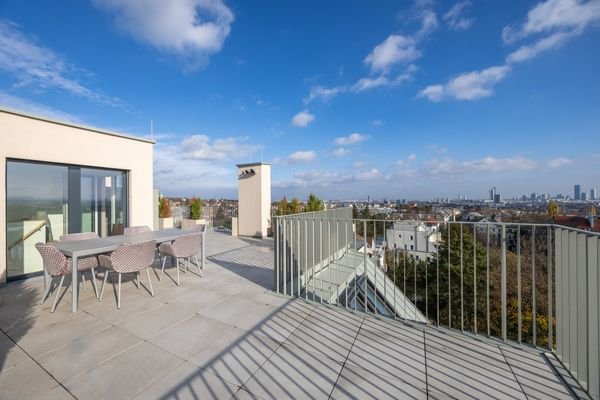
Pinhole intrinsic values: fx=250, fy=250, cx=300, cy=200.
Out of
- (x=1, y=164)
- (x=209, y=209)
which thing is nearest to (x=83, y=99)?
(x=1, y=164)

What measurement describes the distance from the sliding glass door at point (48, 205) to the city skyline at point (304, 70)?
113 centimetres

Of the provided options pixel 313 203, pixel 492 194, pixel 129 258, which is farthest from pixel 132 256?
pixel 492 194

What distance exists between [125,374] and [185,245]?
2397 millimetres

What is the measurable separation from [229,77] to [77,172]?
6109mm

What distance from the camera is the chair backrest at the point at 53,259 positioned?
309cm

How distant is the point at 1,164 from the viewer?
161 inches

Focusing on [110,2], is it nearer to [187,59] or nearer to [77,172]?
[187,59]

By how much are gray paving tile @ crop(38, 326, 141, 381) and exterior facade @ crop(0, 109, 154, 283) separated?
11.1 ft

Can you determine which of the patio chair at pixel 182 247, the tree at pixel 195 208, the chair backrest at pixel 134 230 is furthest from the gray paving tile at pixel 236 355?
the tree at pixel 195 208

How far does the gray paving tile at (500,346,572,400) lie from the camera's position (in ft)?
5.68

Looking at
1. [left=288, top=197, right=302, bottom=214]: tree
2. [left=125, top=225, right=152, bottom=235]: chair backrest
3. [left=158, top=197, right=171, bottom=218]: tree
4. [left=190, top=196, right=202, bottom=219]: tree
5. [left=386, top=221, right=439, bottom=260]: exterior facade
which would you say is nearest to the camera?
[left=386, top=221, right=439, bottom=260]: exterior facade

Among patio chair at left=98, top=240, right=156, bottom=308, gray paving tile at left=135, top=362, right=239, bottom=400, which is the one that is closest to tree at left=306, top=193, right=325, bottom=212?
patio chair at left=98, top=240, right=156, bottom=308

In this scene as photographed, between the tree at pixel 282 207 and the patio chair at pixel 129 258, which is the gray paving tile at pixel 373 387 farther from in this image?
the tree at pixel 282 207

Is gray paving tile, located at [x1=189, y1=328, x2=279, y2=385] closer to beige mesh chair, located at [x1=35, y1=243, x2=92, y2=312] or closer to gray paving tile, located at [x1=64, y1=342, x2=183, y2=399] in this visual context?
gray paving tile, located at [x1=64, y1=342, x2=183, y2=399]
